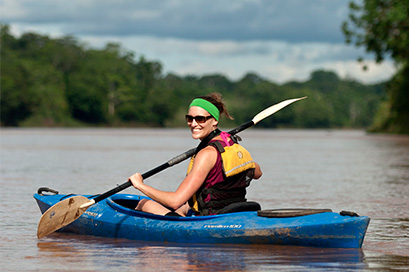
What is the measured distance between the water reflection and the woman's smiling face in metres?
1.03

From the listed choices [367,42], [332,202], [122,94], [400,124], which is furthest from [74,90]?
[332,202]

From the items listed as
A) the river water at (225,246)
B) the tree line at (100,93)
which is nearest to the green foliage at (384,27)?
the river water at (225,246)

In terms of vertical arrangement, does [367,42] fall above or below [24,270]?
above

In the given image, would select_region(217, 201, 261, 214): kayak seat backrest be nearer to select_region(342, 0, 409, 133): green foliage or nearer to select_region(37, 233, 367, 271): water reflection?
select_region(37, 233, 367, 271): water reflection

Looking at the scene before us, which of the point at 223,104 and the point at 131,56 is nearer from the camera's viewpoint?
the point at 223,104

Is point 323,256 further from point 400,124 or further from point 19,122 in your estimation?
point 19,122

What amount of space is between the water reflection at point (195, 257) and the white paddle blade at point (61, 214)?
0.25 meters

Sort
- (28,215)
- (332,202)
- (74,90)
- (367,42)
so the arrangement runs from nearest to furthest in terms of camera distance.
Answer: (28,215)
(332,202)
(367,42)
(74,90)

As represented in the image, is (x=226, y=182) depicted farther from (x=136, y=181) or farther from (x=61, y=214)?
(x=61, y=214)

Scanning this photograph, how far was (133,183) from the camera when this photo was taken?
7.03 m

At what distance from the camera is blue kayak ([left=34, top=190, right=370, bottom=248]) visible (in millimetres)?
7062

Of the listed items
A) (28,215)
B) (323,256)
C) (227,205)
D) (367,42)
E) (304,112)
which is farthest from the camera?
(304,112)

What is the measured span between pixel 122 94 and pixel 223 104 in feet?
367

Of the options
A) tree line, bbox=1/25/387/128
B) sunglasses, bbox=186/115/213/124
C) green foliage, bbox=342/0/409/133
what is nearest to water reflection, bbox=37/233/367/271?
sunglasses, bbox=186/115/213/124
